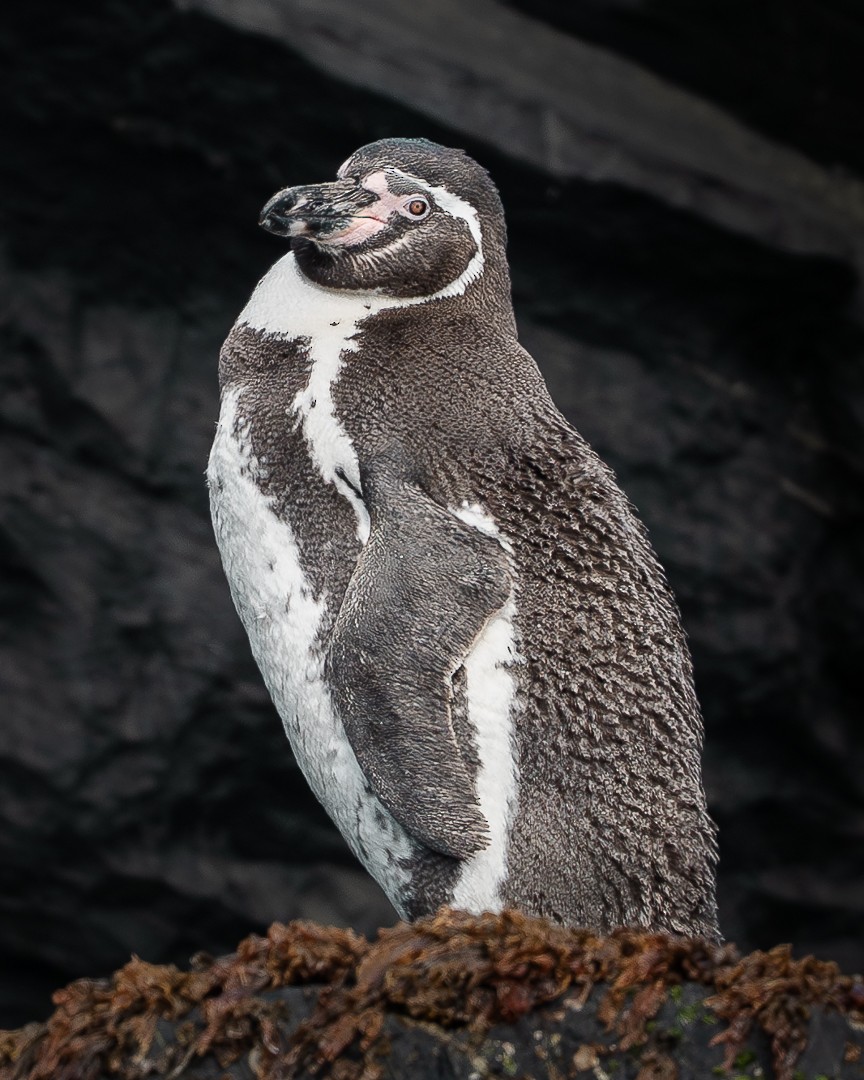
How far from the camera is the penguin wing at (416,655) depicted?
8.23 ft

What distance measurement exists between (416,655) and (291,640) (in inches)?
10.6

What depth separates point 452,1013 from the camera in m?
2.14

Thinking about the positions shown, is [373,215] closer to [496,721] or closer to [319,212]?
[319,212]

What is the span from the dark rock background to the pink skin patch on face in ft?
7.29

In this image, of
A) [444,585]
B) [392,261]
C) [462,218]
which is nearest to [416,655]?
[444,585]

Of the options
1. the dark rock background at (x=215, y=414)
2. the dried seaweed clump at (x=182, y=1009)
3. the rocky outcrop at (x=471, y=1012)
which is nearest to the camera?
the rocky outcrop at (x=471, y=1012)

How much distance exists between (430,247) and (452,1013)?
1.34 metres

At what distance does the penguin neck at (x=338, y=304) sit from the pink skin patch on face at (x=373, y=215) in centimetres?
11

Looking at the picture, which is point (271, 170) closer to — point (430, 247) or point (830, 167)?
point (830, 167)

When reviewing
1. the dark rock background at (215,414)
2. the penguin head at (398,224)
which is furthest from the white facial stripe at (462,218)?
the dark rock background at (215,414)

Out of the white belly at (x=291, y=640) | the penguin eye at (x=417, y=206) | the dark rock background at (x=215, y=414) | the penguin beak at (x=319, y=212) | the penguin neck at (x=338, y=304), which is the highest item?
the penguin eye at (x=417, y=206)

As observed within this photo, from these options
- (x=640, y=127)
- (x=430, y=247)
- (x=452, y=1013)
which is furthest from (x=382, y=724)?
(x=640, y=127)

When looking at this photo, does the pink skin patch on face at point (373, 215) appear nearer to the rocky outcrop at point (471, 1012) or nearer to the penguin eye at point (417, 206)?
the penguin eye at point (417, 206)

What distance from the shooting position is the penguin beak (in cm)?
276
